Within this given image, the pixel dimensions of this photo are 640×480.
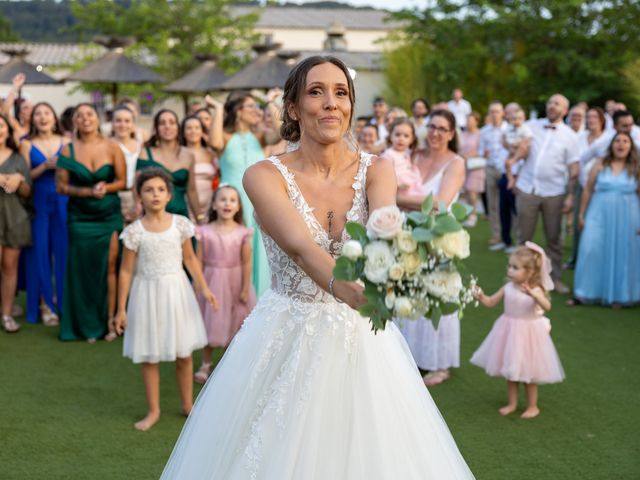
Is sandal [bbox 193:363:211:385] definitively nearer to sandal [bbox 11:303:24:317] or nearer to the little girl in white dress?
the little girl in white dress

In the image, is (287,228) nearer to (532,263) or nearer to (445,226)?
(445,226)

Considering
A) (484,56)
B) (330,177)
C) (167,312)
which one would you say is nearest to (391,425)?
(330,177)

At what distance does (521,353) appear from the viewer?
22.2 ft

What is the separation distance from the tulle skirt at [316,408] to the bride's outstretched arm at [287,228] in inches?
13.6

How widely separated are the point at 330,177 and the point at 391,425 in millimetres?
961

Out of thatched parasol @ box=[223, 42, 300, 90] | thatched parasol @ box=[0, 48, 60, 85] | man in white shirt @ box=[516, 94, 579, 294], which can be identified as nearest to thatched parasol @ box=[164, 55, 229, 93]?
thatched parasol @ box=[223, 42, 300, 90]

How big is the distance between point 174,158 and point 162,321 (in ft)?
9.67


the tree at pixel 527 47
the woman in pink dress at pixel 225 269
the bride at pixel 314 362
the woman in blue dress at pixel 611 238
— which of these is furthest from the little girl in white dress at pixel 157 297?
the tree at pixel 527 47

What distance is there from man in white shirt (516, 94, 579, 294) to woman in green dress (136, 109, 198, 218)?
4442mm

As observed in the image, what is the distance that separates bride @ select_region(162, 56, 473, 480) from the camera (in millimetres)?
3230

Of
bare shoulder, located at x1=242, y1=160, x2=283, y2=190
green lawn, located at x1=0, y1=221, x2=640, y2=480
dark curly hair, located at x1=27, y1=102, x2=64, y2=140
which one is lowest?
green lawn, located at x1=0, y1=221, x2=640, y2=480

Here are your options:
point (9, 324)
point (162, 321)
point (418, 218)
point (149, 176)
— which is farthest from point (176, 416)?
point (418, 218)

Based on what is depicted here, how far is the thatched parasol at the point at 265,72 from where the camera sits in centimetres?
1777

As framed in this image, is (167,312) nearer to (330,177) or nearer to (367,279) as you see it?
(330,177)
